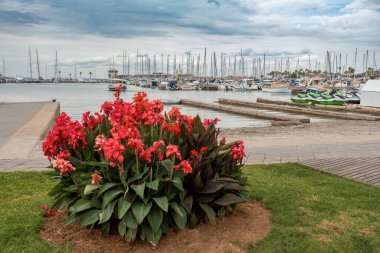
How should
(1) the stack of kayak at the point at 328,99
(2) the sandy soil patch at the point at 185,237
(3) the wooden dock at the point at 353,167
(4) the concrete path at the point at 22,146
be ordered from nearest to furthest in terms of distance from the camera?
1. (2) the sandy soil patch at the point at 185,237
2. (3) the wooden dock at the point at 353,167
3. (4) the concrete path at the point at 22,146
4. (1) the stack of kayak at the point at 328,99

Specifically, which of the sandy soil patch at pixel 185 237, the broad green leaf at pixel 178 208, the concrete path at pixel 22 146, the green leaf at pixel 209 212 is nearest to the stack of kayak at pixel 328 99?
the concrete path at pixel 22 146

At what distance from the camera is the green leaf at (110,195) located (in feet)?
11.8

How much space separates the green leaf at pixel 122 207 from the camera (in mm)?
3496

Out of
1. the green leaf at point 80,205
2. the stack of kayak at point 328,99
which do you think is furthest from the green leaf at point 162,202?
the stack of kayak at point 328,99

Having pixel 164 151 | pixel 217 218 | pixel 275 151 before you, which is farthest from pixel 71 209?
pixel 275 151

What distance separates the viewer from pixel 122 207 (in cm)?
355

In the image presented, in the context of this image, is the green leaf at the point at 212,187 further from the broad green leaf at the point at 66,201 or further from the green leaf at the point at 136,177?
the broad green leaf at the point at 66,201

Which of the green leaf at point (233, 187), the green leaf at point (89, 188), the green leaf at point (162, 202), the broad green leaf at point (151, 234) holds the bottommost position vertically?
the broad green leaf at point (151, 234)

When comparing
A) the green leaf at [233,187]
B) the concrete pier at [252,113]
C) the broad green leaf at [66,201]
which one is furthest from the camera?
the concrete pier at [252,113]

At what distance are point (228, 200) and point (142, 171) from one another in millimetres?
999

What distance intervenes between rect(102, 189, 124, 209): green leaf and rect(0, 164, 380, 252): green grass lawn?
0.73 m

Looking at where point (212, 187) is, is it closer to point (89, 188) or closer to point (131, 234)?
point (131, 234)

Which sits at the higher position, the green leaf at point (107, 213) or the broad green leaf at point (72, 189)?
the broad green leaf at point (72, 189)

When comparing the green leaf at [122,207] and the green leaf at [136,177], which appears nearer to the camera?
the green leaf at [122,207]
